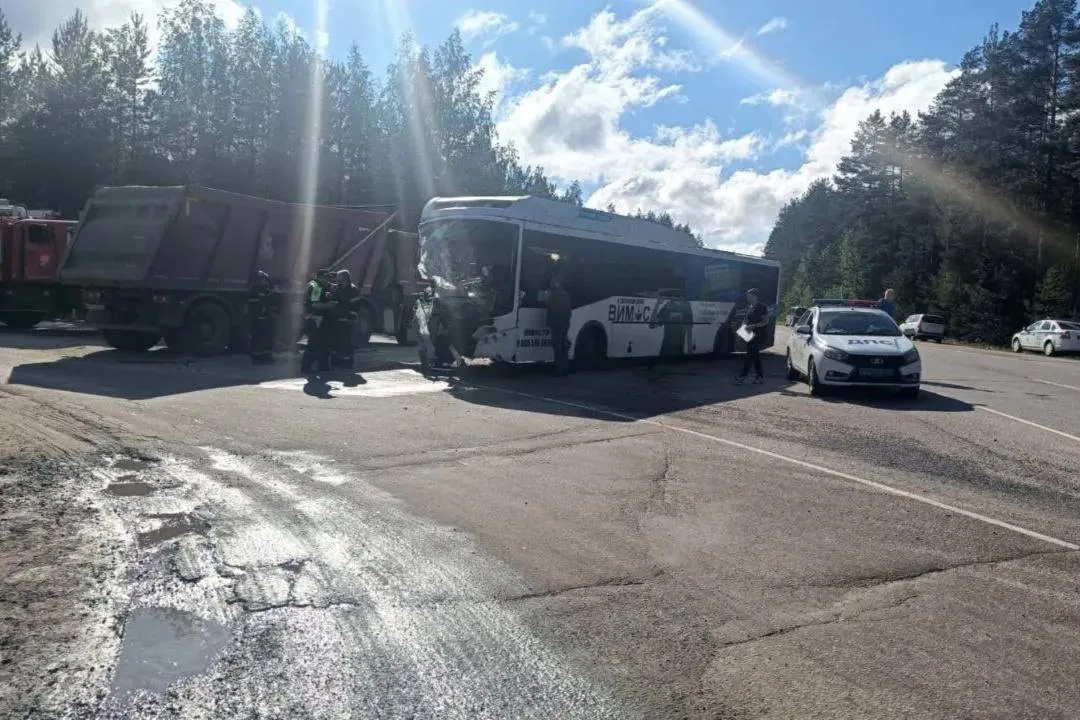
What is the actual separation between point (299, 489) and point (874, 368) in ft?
33.5

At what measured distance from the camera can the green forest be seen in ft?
145

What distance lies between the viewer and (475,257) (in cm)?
1539

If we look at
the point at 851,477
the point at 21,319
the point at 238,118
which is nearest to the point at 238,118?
the point at 238,118

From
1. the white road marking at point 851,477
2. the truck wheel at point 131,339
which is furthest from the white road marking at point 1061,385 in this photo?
the truck wheel at point 131,339

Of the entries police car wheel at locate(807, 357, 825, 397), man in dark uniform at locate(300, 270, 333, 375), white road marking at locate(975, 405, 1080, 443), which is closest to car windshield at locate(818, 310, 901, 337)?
police car wheel at locate(807, 357, 825, 397)

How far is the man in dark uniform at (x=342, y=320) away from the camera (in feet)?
50.9

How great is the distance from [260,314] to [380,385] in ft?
14.1

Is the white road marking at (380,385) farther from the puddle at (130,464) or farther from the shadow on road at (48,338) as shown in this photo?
the shadow on road at (48,338)

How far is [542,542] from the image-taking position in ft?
19.7

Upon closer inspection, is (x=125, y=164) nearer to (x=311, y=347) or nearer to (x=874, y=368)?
(x=311, y=347)

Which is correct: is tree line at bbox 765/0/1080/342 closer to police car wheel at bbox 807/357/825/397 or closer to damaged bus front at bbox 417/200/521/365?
police car wheel at bbox 807/357/825/397

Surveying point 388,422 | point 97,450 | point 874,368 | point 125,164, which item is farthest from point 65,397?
point 125,164

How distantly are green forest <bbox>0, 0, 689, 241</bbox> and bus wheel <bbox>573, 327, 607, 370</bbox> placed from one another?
32665 mm

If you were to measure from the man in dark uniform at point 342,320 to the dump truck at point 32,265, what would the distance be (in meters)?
10.1
